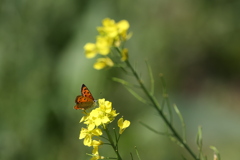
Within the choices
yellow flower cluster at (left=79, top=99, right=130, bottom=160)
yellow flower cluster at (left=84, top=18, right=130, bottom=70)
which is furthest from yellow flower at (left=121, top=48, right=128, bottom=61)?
yellow flower cluster at (left=79, top=99, right=130, bottom=160)

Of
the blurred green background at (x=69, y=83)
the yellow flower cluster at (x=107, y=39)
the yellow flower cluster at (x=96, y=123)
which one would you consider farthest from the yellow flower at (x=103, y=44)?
the blurred green background at (x=69, y=83)

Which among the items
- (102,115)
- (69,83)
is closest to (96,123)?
(102,115)

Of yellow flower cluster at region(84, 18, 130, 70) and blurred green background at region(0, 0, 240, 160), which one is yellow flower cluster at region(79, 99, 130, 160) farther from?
blurred green background at region(0, 0, 240, 160)

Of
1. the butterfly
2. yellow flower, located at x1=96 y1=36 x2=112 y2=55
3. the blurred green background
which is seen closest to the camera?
yellow flower, located at x1=96 y1=36 x2=112 y2=55

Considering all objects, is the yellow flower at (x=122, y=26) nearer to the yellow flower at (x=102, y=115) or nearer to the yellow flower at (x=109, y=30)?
the yellow flower at (x=109, y=30)

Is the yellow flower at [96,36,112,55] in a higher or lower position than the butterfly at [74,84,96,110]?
higher
